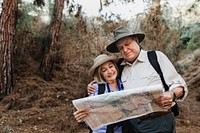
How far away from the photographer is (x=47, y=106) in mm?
6969

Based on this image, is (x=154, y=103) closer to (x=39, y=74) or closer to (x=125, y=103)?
(x=125, y=103)

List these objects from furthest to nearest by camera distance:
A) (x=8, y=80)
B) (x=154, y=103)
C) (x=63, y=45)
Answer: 1. (x=63, y=45)
2. (x=8, y=80)
3. (x=154, y=103)

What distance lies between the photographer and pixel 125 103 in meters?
2.16

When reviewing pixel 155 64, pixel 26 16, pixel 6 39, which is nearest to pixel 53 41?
pixel 26 16

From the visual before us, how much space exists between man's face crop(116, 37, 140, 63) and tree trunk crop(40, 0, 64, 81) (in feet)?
21.0

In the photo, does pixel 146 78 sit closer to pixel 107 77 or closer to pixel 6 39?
pixel 107 77

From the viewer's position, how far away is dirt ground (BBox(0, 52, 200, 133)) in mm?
5922

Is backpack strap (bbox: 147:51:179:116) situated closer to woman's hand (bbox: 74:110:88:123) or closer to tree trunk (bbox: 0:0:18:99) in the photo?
woman's hand (bbox: 74:110:88:123)

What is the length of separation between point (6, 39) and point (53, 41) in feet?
5.13

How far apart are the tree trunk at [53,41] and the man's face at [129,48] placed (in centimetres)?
641

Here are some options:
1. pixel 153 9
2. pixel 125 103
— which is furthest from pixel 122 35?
pixel 153 9

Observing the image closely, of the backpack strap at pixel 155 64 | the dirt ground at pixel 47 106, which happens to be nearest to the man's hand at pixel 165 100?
the backpack strap at pixel 155 64

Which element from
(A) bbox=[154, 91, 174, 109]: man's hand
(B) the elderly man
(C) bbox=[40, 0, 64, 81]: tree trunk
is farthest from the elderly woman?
(C) bbox=[40, 0, 64, 81]: tree trunk

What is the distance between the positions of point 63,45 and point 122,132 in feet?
21.6
